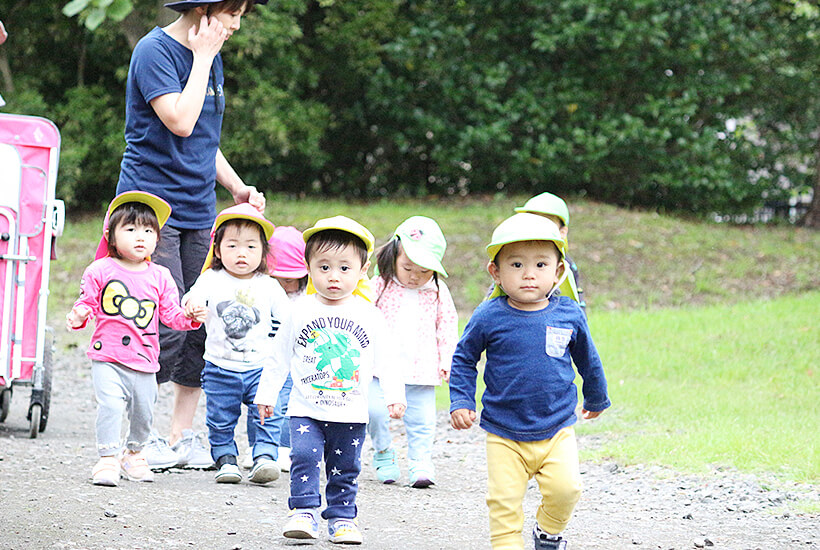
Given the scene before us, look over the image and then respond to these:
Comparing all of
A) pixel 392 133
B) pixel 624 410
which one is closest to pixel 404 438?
pixel 624 410

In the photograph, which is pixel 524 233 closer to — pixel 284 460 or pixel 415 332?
pixel 415 332

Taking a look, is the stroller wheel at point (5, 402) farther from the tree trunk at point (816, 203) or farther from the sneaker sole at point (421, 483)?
the tree trunk at point (816, 203)

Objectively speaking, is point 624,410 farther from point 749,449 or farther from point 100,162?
point 100,162

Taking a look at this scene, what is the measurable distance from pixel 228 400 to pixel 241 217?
90 cm

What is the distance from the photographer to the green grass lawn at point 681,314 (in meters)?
7.05

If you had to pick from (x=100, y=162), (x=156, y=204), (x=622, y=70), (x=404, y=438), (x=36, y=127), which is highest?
(x=622, y=70)

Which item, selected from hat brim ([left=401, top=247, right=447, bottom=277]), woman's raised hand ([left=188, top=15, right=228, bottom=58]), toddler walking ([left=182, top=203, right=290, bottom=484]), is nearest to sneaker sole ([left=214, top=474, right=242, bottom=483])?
toddler walking ([left=182, top=203, right=290, bottom=484])

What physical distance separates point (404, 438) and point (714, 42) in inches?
449

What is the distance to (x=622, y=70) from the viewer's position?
17.0 m

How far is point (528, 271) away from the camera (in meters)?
4.09

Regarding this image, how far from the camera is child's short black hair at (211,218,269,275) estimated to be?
539 cm

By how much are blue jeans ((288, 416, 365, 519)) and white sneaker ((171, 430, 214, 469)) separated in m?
1.49

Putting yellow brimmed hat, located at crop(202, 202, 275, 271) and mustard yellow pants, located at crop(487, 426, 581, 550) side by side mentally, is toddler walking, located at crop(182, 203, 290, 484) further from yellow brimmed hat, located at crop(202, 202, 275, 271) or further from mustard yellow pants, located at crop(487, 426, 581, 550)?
mustard yellow pants, located at crop(487, 426, 581, 550)

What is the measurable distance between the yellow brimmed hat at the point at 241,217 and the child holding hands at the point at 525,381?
157cm
